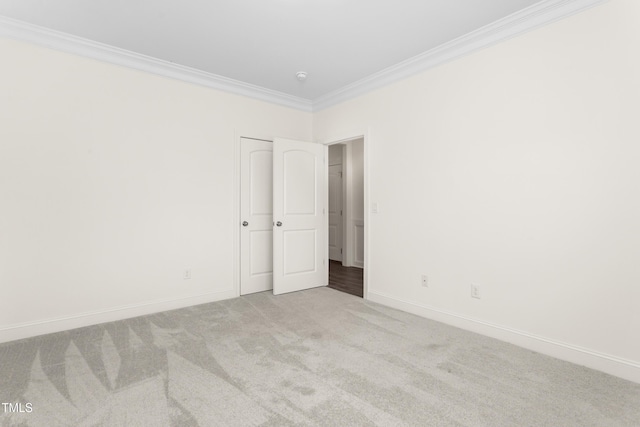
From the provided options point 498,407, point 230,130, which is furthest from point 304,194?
point 498,407

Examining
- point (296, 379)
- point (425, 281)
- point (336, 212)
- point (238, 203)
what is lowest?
point (296, 379)

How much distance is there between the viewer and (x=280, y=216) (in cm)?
412

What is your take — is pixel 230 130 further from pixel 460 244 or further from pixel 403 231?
pixel 460 244

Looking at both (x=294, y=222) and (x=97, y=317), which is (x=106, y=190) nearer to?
(x=97, y=317)

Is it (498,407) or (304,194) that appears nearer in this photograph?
(498,407)

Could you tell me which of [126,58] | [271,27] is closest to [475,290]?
[271,27]

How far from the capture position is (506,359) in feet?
7.74

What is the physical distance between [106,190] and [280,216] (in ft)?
6.31

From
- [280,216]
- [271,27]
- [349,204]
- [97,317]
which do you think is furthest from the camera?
[349,204]

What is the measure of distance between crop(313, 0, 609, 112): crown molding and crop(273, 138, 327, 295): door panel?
3.51 feet

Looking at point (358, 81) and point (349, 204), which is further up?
point (358, 81)

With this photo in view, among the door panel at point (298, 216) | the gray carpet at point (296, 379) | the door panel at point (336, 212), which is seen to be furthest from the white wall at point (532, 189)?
the door panel at point (336, 212)

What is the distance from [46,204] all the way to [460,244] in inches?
152

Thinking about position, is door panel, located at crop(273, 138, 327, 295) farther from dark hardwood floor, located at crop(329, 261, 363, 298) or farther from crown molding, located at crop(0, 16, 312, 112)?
crown molding, located at crop(0, 16, 312, 112)
